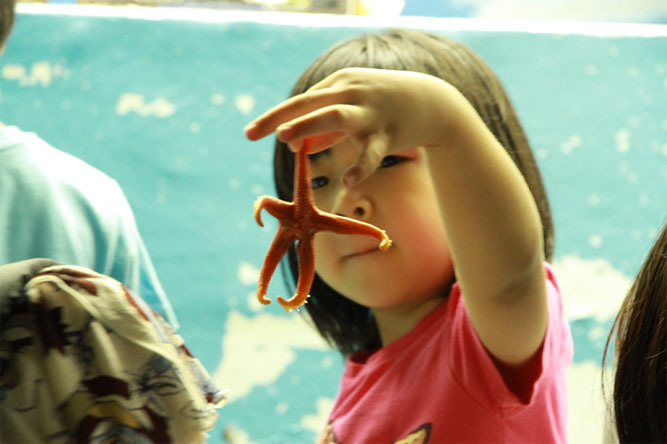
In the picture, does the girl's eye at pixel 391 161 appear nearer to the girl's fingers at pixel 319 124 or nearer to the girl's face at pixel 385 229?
the girl's face at pixel 385 229

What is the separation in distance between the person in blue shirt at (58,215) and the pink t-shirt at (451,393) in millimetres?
163

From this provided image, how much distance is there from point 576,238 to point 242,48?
0.48 metres

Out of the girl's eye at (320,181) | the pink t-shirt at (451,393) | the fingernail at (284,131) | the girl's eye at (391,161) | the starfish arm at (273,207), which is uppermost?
the fingernail at (284,131)

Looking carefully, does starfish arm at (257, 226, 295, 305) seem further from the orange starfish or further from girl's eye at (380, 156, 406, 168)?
girl's eye at (380, 156, 406, 168)

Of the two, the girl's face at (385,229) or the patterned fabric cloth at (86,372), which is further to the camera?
the girl's face at (385,229)

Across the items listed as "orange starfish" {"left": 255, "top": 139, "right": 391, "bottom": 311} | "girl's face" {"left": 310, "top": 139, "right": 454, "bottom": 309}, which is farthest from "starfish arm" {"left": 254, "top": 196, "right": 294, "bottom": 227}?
"girl's face" {"left": 310, "top": 139, "right": 454, "bottom": 309}

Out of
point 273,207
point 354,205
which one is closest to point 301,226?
point 273,207

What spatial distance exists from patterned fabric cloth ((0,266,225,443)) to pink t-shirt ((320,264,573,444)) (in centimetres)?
20

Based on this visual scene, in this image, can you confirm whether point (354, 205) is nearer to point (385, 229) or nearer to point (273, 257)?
point (385, 229)

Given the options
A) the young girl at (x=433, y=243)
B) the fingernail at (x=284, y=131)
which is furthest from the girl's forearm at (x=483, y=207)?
the fingernail at (x=284, y=131)

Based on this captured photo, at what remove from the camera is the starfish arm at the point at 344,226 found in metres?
0.29

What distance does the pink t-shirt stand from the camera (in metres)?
0.43

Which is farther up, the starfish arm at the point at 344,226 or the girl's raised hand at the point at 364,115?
the girl's raised hand at the point at 364,115

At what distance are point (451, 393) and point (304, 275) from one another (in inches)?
8.5
